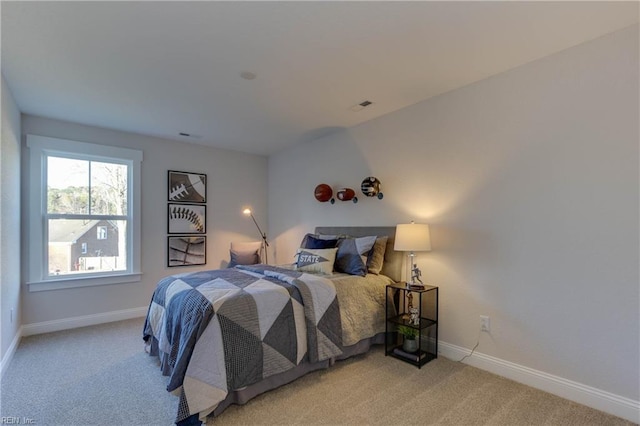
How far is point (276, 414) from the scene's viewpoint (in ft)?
6.39

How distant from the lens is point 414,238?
2.71m

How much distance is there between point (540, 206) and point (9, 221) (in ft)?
14.5

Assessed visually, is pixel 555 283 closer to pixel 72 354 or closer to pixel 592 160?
pixel 592 160

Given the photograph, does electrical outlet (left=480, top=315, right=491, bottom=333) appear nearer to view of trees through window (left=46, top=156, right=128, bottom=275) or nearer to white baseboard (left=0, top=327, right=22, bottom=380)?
white baseboard (left=0, top=327, right=22, bottom=380)

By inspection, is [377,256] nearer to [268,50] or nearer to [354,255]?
[354,255]

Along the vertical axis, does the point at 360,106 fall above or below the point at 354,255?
above

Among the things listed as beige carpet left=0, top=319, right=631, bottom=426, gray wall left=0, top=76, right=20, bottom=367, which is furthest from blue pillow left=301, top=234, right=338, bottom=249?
gray wall left=0, top=76, right=20, bottom=367

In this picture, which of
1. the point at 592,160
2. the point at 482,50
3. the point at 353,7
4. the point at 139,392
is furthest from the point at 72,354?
the point at 592,160

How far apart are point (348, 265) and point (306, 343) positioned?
3.25ft

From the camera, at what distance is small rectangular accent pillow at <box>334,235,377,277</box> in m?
3.09

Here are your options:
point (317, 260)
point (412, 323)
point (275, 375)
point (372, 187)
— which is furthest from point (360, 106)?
point (275, 375)

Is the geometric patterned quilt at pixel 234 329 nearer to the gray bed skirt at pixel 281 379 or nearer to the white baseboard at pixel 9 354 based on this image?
the gray bed skirt at pixel 281 379

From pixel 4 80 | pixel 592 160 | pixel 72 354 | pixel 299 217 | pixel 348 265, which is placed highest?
pixel 4 80

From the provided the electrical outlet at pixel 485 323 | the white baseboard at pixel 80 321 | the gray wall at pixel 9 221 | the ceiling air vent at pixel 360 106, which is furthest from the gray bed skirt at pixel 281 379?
the white baseboard at pixel 80 321
